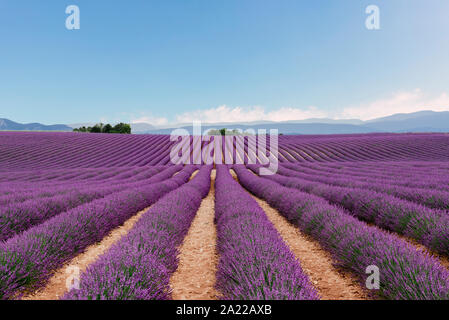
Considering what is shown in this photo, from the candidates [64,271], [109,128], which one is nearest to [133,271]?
[64,271]

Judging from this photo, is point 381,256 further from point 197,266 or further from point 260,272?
point 197,266

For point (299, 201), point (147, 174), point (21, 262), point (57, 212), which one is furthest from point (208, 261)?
point (147, 174)

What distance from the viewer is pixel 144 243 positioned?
2660mm

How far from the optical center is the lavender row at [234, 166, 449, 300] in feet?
5.61

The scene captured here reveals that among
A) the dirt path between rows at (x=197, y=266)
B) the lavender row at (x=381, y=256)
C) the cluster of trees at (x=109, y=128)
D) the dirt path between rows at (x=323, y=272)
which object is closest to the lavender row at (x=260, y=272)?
the dirt path between rows at (x=197, y=266)

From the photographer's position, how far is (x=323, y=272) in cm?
274

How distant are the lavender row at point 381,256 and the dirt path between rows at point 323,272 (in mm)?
121

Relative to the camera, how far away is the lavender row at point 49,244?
222cm

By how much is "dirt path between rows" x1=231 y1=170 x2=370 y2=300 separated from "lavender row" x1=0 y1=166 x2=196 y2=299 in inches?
122

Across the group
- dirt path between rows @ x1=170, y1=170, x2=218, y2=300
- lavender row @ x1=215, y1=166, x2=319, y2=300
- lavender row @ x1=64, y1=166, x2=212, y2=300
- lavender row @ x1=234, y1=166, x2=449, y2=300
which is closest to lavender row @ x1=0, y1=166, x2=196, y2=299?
lavender row @ x1=64, y1=166, x2=212, y2=300

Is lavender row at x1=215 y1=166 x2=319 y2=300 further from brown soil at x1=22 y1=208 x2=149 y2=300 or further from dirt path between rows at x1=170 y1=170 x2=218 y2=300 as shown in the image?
brown soil at x1=22 y1=208 x2=149 y2=300
